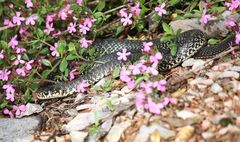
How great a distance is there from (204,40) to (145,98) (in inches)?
87.7

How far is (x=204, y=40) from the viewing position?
267 inches

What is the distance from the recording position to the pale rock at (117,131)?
16.5 feet

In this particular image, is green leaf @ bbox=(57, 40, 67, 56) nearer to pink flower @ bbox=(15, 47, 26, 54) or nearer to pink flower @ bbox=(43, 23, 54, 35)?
pink flower @ bbox=(43, 23, 54, 35)

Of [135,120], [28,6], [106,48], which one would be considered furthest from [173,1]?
[135,120]

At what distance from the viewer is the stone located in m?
6.11

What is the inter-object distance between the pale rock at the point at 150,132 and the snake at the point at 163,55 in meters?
1.91

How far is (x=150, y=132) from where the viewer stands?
4.73 m

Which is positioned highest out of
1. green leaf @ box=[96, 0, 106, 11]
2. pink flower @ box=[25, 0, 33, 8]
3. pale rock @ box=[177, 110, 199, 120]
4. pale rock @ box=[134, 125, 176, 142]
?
pink flower @ box=[25, 0, 33, 8]

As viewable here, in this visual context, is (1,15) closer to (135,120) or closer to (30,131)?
(30,131)

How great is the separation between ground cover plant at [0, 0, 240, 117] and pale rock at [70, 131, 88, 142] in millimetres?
1273

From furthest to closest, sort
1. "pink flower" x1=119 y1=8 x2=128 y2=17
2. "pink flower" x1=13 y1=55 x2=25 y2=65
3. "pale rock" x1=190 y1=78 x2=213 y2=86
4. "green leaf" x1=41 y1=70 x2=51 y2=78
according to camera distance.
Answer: "pink flower" x1=119 y1=8 x2=128 y2=17
"green leaf" x1=41 y1=70 x2=51 y2=78
"pink flower" x1=13 y1=55 x2=25 y2=65
"pale rock" x1=190 y1=78 x2=213 y2=86

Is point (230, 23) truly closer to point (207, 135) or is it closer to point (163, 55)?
point (163, 55)

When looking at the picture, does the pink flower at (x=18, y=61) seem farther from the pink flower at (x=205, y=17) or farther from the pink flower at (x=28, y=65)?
the pink flower at (x=205, y=17)

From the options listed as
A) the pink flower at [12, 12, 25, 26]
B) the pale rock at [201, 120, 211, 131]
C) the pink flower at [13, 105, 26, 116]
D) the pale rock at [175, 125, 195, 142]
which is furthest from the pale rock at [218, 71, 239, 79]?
the pink flower at [12, 12, 25, 26]
